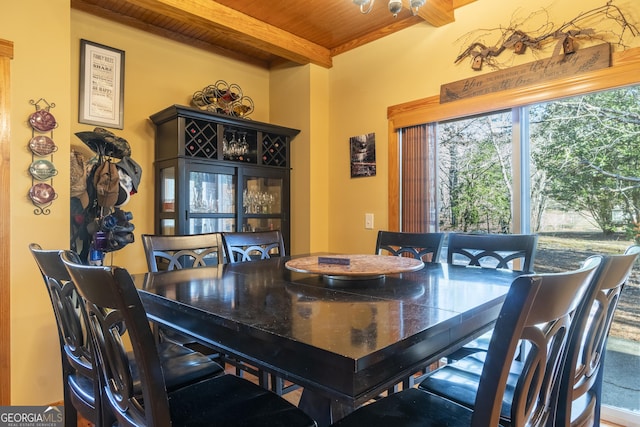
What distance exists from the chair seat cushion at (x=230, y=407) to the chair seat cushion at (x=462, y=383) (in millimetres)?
424

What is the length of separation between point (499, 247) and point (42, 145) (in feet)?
8.57

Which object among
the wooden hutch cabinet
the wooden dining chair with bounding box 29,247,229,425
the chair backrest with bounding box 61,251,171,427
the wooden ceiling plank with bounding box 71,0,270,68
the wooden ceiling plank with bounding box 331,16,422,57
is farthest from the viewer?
the wooden ceiling plank with bounding box 331,16,422,57

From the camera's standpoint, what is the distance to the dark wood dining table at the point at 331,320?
2.41 ft

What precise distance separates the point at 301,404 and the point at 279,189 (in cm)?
225

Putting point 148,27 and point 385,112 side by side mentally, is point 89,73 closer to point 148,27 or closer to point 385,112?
point 148,27

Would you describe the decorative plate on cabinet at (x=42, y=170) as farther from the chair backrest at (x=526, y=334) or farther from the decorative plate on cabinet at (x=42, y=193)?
the chair backrest at (x=526, y=334)

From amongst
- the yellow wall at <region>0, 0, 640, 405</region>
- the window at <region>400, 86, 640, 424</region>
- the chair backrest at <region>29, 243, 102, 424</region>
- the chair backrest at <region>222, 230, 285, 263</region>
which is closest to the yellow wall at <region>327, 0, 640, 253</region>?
the yellow wall at <region>0, 0, 640, 405</region>

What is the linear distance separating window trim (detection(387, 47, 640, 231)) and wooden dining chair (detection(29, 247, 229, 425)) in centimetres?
200

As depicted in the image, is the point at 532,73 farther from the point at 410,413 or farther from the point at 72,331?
the point at 72,331

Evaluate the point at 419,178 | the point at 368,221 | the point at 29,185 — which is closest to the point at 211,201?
the point at 29,185

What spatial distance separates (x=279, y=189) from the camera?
3.49 m

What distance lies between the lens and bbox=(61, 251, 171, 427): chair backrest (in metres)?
0.77

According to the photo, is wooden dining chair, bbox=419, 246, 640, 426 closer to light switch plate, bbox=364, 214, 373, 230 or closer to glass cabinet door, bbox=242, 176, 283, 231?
light switch plate, bbox=364, 214, 373, 230

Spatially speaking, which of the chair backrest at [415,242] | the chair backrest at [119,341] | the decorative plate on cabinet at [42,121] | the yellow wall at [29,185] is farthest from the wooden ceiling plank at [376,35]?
the chair backrest at [119,341]
